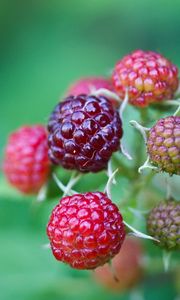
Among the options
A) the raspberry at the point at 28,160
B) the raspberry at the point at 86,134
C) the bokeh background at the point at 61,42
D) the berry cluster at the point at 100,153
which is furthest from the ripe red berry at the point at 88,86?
the bokeh background at the point at 61,42

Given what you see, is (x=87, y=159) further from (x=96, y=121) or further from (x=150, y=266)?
(x=150, y=266)

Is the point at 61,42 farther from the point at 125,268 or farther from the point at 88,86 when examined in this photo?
the point at 125,268

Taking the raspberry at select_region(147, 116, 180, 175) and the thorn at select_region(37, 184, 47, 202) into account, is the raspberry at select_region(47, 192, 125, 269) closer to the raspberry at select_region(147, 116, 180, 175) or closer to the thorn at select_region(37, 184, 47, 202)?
the raspberry at select_region(147, 116, 180, 175)

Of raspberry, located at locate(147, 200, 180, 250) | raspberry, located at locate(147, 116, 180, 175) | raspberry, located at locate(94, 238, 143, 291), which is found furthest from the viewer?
raspberry, located at locate(94, 238, 143, 291)

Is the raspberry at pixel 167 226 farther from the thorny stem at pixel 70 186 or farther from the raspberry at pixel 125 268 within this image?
the raspberry at pixel 125 268

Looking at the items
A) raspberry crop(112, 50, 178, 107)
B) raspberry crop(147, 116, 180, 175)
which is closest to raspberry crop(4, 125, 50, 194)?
raspberry crop(112, 50, 178, 107)

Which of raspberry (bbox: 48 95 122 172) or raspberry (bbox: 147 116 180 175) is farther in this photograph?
raspberry (bbox: 48 95 122 172)

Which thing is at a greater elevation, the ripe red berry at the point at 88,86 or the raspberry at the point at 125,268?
the ripe red berry at the point at 88,86
